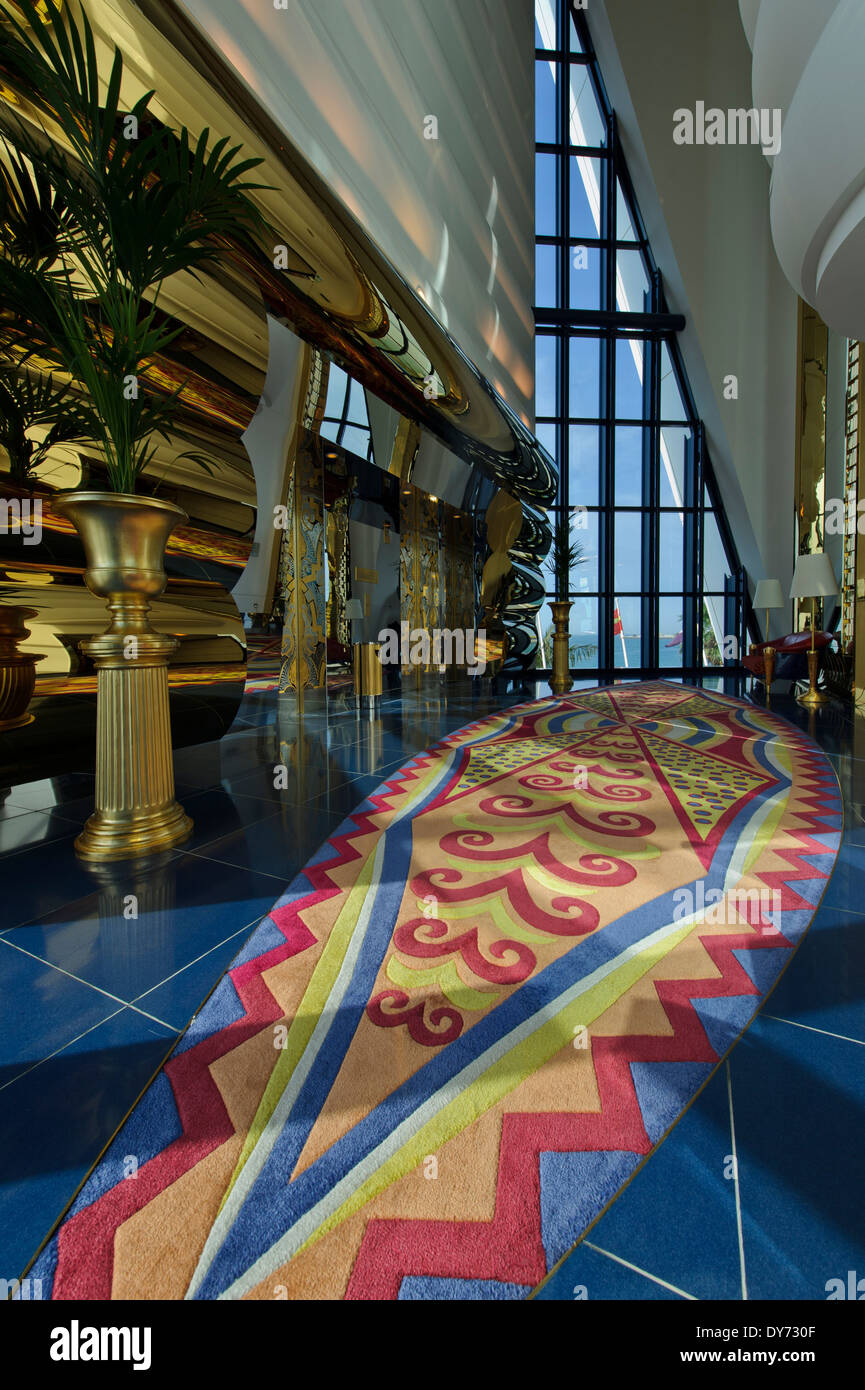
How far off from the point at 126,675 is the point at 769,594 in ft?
31.5

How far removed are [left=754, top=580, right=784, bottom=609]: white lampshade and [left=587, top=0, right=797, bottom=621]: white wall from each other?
2.21 m

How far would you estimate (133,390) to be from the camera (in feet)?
7.79

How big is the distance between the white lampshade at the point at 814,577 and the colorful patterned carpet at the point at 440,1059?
5062mm

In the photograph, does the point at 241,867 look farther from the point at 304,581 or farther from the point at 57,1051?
the point at 304,581

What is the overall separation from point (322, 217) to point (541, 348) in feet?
37.7

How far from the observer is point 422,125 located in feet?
13.6

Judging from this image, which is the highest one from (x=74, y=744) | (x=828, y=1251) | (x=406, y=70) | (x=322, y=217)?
(x=406, y=70)

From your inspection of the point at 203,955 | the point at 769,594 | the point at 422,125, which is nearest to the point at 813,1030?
the point at 203,955

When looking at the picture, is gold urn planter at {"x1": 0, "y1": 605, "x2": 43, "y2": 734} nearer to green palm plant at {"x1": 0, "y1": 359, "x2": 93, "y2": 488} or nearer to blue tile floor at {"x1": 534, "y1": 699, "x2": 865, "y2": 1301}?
green palm plant at {"x1": 0, "y1": 359, "x2": 93, "y2": 488}

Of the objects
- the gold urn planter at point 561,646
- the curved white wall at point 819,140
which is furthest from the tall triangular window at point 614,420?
the curved white wall at point 819,140

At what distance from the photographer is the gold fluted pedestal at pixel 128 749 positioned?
2.44m

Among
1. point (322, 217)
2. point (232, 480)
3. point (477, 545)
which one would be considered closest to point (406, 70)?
point (322, 217)

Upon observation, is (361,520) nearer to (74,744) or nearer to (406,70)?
(406,70)

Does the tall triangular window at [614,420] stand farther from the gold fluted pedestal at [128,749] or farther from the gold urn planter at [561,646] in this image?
the gold fluted pedestal at [128,749]
